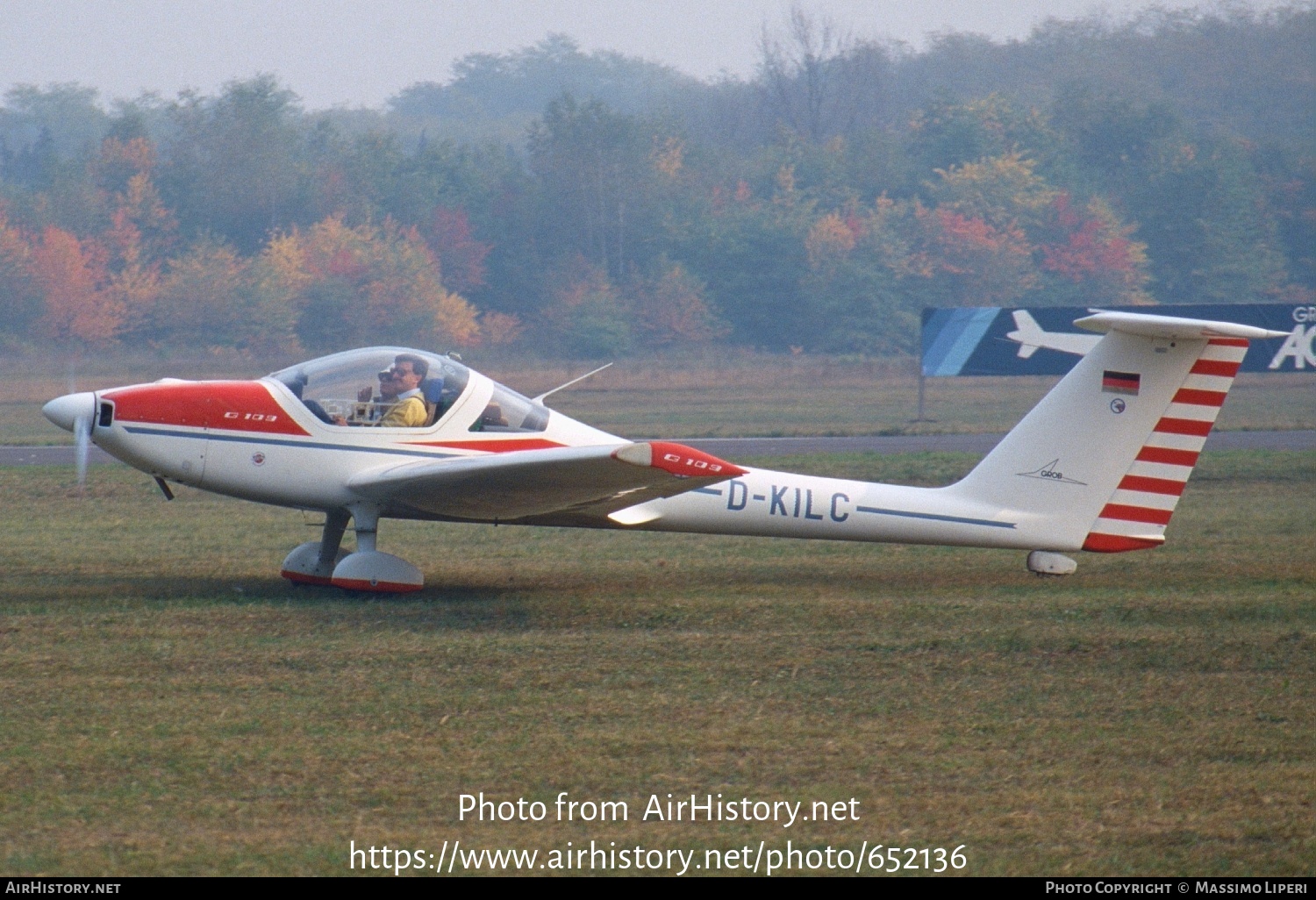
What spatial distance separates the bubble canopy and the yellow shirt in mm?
32

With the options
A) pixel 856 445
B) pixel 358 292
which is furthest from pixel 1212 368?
pixel 358 292

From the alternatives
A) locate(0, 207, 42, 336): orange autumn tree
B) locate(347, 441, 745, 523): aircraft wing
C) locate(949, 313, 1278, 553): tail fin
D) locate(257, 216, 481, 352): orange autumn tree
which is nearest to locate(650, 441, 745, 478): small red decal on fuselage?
locate(347, 441, 745, 523): aircraft wing

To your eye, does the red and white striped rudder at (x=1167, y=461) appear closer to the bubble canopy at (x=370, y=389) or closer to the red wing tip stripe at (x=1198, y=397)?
the red wing tip stripe at (x=1198, y=397)

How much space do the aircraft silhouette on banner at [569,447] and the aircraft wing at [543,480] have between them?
0.03 metres

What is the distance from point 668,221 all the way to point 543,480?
55775 mm

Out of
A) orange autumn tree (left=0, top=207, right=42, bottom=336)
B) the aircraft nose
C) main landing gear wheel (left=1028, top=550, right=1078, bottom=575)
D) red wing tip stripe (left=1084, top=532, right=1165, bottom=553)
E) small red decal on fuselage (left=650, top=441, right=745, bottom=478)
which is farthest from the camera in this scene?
orange autumn tree (left=0, top=207, right=42, bottom=336)

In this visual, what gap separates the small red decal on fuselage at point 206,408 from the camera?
9492 millimetres

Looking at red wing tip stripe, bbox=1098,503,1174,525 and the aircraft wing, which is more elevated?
the aircraft wing

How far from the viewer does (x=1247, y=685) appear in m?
7.20

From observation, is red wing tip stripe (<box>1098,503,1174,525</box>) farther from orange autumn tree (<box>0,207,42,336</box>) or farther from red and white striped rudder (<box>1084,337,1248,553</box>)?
orange autumn tree (<box>0,207,42,336</box>)

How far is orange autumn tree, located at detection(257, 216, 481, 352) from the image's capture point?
176 ft

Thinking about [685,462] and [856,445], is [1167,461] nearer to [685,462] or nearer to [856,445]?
[685,462]

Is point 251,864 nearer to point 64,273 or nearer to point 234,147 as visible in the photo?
point 64,273

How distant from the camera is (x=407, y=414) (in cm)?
983
